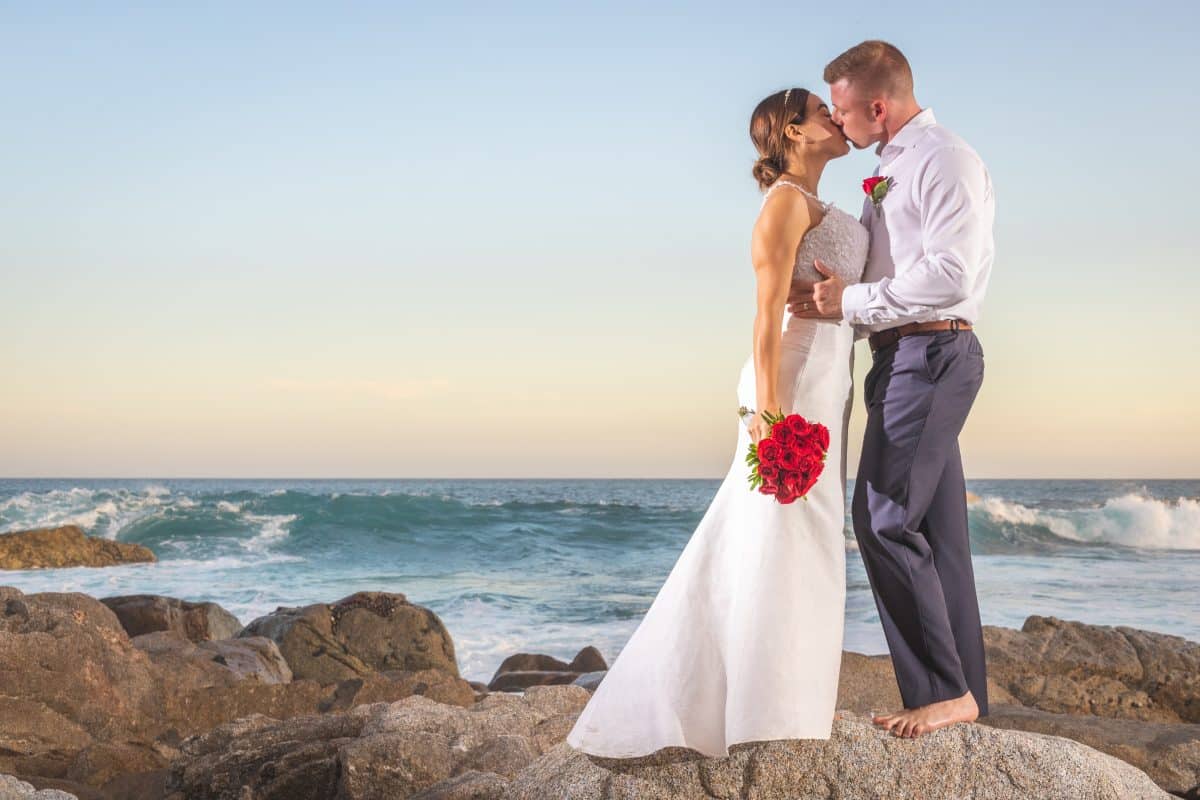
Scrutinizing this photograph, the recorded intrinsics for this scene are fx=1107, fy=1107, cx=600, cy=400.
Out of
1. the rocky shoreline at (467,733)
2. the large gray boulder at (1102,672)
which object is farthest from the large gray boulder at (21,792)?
the large gray boulder at (1102,672)

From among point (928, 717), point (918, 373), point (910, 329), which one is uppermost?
point (910, 329)

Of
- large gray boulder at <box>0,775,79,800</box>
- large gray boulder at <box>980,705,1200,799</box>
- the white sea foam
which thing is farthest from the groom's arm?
the white sea foam

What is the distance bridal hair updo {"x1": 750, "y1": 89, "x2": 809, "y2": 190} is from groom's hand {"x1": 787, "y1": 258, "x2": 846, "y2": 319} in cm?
38

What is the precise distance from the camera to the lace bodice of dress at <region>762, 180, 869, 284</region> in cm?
390

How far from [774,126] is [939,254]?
757mm

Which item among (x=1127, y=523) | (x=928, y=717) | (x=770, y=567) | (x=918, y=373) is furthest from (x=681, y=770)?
(x=1127, y=523)

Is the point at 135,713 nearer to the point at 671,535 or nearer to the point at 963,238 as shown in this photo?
the point at 963,238

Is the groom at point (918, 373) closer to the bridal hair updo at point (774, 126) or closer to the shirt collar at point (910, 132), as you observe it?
the shirt collar at point (910, 132)

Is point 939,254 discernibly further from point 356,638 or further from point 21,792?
point 356,638

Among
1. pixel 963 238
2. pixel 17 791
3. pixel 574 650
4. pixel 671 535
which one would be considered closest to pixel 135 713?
pixel 17 791

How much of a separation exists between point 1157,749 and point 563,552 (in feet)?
69.2

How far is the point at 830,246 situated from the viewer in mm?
3924

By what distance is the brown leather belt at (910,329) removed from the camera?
12.5 ft

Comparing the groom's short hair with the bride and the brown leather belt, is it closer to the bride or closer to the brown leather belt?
the bride
